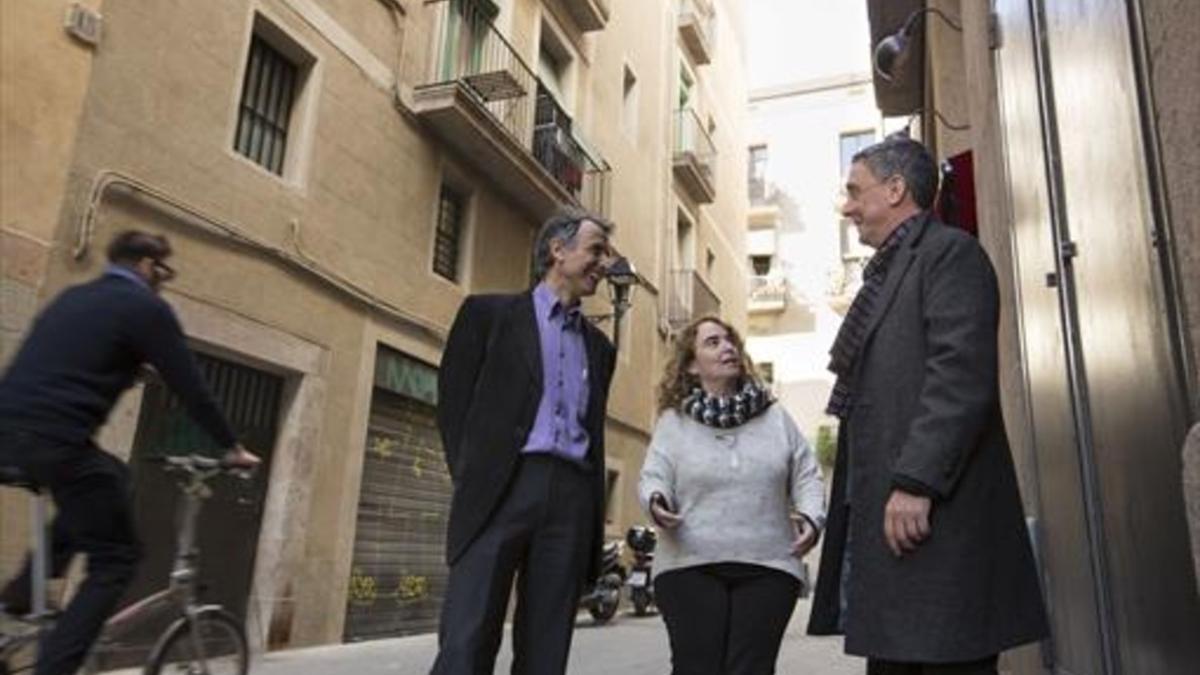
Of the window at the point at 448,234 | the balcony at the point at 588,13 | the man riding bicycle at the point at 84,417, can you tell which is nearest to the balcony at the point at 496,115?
the window at the point at 448,234

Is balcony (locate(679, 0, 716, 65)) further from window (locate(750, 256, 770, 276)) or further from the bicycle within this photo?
the bicycle

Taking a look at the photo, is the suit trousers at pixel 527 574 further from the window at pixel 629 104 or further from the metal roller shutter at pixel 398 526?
the window at pixel 629 104

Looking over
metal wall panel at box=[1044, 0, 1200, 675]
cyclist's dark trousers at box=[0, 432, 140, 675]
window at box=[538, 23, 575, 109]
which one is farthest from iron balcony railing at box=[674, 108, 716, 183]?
metal wall panel at box=[1044, 0, 1200, 675]

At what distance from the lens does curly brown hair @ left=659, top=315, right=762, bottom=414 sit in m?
3.85

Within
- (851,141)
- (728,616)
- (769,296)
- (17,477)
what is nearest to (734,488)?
(728,616)

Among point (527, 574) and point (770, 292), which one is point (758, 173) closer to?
point (770, 292)

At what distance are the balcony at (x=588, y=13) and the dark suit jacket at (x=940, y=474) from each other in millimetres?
14054

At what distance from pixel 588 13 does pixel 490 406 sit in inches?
543

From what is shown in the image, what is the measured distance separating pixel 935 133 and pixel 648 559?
8.38 metres

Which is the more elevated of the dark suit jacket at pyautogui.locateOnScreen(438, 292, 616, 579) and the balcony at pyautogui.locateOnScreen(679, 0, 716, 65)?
the balcony at pyautogui.locateOnScreen(679, 0, 716, 65)

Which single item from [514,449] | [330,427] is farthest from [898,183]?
[330,427]

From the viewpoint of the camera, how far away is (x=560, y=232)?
3.77m

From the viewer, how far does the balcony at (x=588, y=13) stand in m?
15.8

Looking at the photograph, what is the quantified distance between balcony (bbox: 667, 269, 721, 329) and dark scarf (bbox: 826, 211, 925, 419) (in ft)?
57.3
